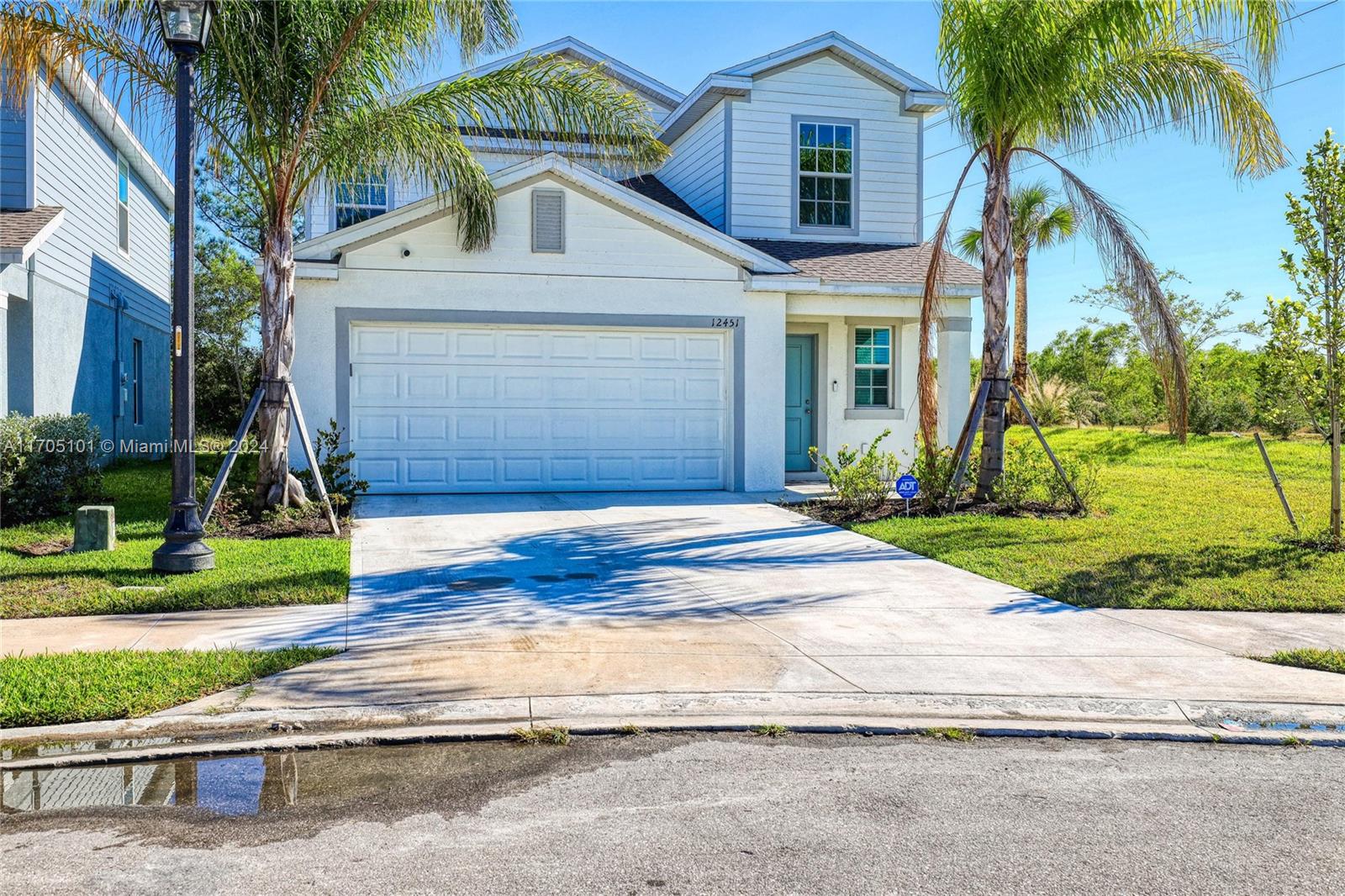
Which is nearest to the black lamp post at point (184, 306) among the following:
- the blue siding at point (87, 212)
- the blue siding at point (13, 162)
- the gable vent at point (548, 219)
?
the gable vent at point (548, 219)

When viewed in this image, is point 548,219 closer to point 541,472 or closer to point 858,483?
point 541,472

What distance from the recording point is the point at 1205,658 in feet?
22.1

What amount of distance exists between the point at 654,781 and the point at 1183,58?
11051 millimetres

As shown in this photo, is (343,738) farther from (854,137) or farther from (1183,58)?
(854,137)

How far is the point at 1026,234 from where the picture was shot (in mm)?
27953

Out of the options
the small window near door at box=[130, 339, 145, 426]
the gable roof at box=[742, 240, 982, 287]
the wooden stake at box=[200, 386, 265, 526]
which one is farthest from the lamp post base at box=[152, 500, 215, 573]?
the small window near door at box=[130, 339, 145, 426]

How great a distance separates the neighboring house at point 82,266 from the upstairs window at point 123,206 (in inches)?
1.3

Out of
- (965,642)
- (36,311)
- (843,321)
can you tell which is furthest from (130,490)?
(965,642)

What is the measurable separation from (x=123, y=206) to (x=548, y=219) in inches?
418

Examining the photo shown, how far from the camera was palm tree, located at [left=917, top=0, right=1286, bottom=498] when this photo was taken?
11.7 meters

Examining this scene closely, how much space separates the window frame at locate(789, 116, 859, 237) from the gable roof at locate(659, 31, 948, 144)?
2.83 ft

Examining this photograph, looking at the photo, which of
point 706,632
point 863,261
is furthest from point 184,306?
point 863,261

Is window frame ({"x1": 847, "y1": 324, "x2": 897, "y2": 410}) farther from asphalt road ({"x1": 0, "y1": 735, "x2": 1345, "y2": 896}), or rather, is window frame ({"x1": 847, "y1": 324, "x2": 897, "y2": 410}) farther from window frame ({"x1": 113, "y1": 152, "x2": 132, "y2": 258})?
window frame ({"x1": 113, "y1": 152, "x2": 132, "y2": 258})

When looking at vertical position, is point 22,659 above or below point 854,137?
below
